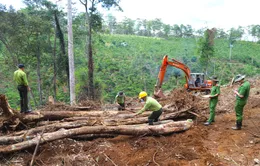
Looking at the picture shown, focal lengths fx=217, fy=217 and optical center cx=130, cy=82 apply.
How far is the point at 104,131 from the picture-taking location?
19.1 ft

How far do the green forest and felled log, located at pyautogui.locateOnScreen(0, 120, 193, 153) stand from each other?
9.74 metres

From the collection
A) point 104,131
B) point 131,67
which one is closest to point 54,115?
point 104,131

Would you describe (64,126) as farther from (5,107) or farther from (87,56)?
(87,56)

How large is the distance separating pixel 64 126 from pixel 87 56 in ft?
49.9

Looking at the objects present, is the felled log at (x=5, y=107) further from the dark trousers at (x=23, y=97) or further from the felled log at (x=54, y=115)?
the dark trousers at (x=23, y=97)

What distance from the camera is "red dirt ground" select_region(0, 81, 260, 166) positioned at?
4836mm

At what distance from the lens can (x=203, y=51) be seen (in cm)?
2967

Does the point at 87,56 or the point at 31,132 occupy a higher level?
the point at 87,56

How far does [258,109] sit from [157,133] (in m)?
5.74

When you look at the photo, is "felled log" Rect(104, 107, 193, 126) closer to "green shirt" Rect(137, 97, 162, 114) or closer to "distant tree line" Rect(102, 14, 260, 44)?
"green shirt" Rect(137, 97, 162, 114)

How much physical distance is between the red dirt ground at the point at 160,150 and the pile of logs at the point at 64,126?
22 cm

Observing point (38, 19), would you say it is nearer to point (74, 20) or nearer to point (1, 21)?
point (1, 21)

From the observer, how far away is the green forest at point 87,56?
16.8 meters

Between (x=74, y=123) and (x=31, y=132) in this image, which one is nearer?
→ (x=31, y=132)
